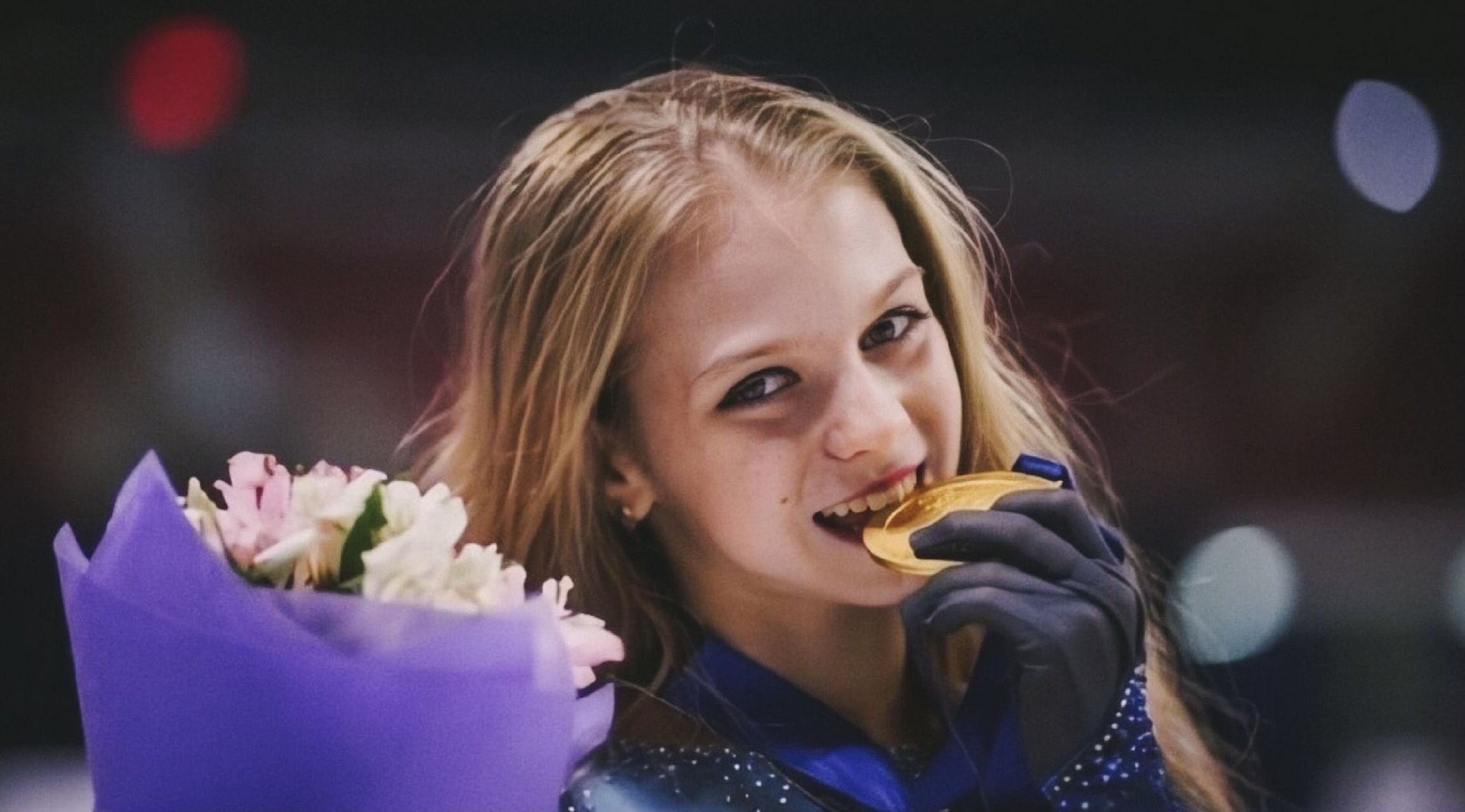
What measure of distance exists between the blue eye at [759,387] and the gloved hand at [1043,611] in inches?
7.2

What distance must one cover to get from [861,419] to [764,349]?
0.33 ft

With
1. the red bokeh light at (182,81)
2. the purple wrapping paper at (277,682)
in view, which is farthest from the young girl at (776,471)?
the red bokeh light at (182,81)

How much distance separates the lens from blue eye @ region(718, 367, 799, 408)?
53.1 inches

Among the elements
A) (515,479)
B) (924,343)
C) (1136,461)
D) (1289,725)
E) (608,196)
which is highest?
(608,196)

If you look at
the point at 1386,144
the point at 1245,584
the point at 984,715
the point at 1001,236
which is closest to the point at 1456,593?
the point at 1245,584

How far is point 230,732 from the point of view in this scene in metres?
1.02

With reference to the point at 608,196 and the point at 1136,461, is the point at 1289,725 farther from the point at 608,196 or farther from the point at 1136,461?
the point at 608,196

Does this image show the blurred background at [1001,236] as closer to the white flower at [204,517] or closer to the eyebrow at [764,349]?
the eyebrow at [764,349]

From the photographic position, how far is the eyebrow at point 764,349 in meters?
1.32

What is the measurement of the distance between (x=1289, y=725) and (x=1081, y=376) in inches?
26.3

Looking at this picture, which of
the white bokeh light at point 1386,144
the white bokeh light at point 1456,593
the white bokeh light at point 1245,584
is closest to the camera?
the white bokeh light at point 1386,144

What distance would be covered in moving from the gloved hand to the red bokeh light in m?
1.34

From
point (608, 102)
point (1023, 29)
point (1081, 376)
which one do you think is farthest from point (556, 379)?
point (1081, 376)

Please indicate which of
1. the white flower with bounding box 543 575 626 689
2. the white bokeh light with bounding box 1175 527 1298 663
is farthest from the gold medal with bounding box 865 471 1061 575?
the white bokeh light with bounding box 1175 527 1298 663
